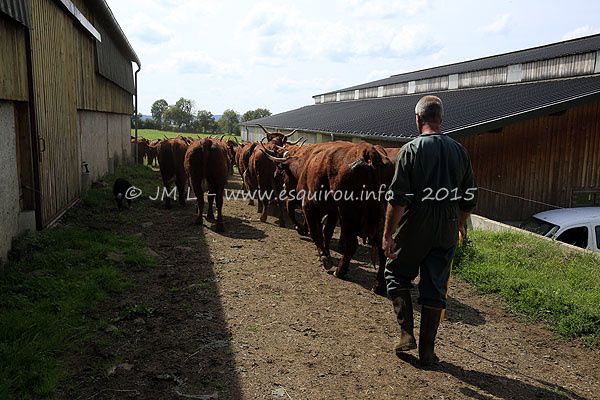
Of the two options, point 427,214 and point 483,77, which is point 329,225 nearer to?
point 427,214

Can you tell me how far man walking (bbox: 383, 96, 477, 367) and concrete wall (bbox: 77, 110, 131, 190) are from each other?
9946 mm

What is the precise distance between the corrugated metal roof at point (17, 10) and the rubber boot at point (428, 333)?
20.7 ft

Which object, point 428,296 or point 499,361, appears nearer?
point 428,296

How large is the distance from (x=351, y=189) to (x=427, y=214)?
7.28ft

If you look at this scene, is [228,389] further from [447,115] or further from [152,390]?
[447,115]

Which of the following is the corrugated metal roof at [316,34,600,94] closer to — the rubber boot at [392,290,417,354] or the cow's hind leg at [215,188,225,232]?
the cow's hind leg at [215,188,225,232]

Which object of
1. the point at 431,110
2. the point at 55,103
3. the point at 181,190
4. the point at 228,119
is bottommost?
the point at 181,190

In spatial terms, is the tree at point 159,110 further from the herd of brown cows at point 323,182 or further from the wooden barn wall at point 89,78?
the herd of brown cows at point 323,182

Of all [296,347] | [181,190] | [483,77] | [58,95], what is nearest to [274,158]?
[181,190]

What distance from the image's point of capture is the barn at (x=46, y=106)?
6500mm

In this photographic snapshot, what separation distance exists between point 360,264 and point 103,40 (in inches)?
501

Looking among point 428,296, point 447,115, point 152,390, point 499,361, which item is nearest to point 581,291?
point 499,361

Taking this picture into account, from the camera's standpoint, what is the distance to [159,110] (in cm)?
9712

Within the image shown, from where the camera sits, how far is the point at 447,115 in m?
12.5
